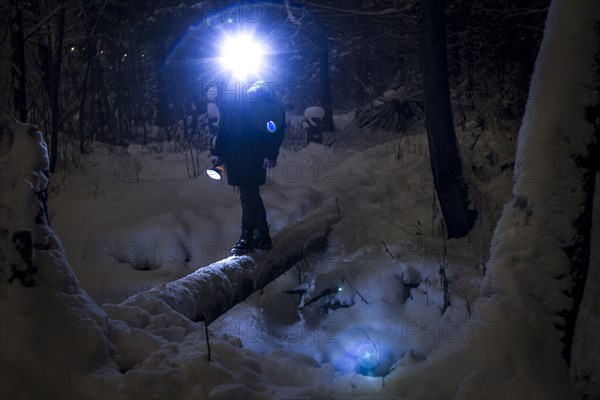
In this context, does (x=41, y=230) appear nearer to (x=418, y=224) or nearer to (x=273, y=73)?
(x=418, y=224)

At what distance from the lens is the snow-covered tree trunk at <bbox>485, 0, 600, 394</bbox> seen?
2570 millimetres

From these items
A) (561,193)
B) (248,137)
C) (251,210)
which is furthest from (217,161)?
(561,193)

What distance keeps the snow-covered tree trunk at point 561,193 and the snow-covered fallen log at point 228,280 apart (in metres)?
1.99

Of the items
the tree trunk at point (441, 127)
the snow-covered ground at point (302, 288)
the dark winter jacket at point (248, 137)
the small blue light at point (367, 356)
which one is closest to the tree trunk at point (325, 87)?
the snow-covered ground at point (302, 288)

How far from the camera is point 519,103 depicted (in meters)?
9.18

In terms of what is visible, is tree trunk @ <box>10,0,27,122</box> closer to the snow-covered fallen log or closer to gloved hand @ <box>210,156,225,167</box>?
gloved hand @ <box>210,156,225,167</box>

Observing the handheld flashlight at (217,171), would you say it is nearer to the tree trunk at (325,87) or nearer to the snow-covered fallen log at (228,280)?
the snow-covered fallen log at (228,280)

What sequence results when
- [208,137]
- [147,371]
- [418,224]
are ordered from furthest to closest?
[208,137]
[418,224]
[147,371]

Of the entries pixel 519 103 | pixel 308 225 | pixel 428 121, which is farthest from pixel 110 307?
pixel 519 103

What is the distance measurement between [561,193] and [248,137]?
121 inches

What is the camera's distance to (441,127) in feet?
19.2

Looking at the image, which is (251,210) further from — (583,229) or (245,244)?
(583,229)

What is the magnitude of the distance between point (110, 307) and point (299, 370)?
123 cm

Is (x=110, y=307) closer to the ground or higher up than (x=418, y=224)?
higher up
